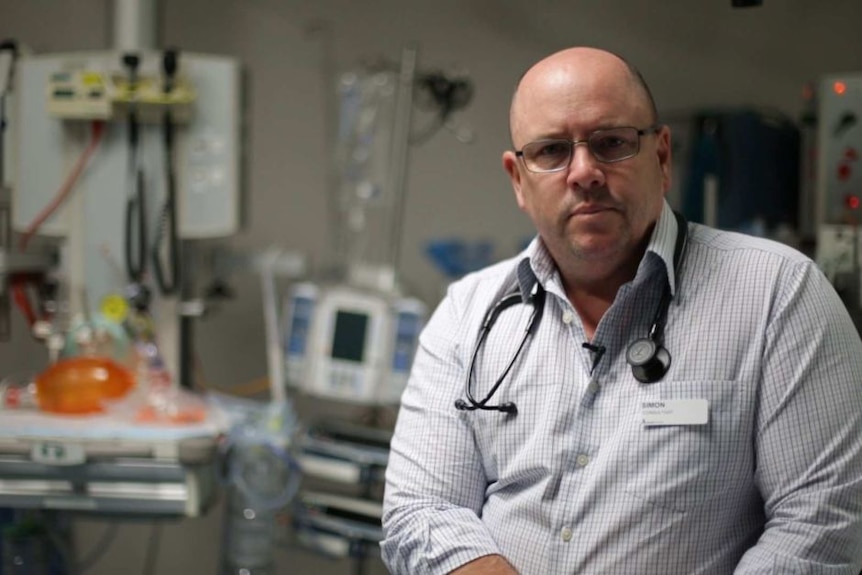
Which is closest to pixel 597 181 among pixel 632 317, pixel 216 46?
pixel 632 317

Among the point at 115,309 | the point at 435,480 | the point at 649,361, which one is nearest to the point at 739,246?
the point at 649,361

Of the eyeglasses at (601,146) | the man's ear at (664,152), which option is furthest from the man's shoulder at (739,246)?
the eyeglasses at (601,146)

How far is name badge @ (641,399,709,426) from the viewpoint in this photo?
1.64 metres

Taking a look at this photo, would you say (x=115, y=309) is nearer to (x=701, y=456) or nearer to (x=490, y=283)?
(x=490, y=283)

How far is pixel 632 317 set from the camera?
179cm

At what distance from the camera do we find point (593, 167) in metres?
1.76

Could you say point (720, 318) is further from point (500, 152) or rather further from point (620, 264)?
point (500, 152)

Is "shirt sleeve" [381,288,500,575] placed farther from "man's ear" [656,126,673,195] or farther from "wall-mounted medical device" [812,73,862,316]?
"wall-mounted medical device" [812,73,862,316]

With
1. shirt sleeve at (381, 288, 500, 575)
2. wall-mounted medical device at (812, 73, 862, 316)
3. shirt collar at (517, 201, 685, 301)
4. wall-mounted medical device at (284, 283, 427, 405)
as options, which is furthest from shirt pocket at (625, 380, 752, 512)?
wall-mounted medical device at (284, 283, 427, 405)

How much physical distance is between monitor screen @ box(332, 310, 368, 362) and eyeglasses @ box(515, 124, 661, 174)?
146 cm

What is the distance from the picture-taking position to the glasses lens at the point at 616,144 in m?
1.77

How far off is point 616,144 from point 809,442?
1.92ft

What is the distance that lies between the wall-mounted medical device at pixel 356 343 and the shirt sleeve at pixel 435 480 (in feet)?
3.88

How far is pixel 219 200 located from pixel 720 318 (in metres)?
1.80
